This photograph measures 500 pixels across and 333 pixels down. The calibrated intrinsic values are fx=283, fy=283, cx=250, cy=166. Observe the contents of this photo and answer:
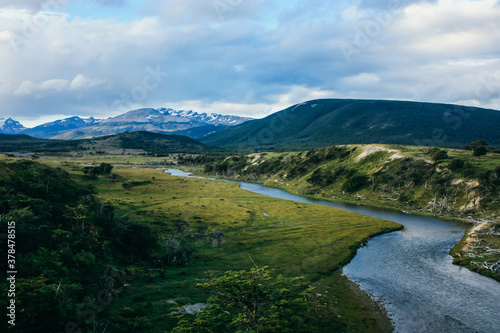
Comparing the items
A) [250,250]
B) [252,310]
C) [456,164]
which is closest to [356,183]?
[456,164]

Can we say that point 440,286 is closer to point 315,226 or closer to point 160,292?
point 315,226

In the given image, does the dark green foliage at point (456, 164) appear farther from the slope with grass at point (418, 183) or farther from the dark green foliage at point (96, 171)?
the dark green foliage at point (96, 171)

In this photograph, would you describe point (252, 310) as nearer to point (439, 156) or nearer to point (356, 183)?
point (356, 183)

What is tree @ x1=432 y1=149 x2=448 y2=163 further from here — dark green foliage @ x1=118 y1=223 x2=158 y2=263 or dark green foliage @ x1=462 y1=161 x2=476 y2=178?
dark green foliage @ x1=118 y1=223 x2=158 y2=263

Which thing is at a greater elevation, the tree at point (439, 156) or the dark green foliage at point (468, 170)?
the tree at point (439, 156)

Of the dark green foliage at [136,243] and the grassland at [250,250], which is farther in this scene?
the dark green foliage at [136,243]

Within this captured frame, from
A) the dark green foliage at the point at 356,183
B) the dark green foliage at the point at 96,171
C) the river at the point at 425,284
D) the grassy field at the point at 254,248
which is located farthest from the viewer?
the dark green foliage at the point at 96,171

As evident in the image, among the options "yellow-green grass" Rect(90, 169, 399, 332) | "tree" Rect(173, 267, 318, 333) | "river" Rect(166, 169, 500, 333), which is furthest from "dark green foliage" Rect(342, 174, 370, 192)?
"tree" Rect(173, 267, 318, 333)

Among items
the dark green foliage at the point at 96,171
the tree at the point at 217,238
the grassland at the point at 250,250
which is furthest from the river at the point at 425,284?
the dark green foliage at the point at 96,171
